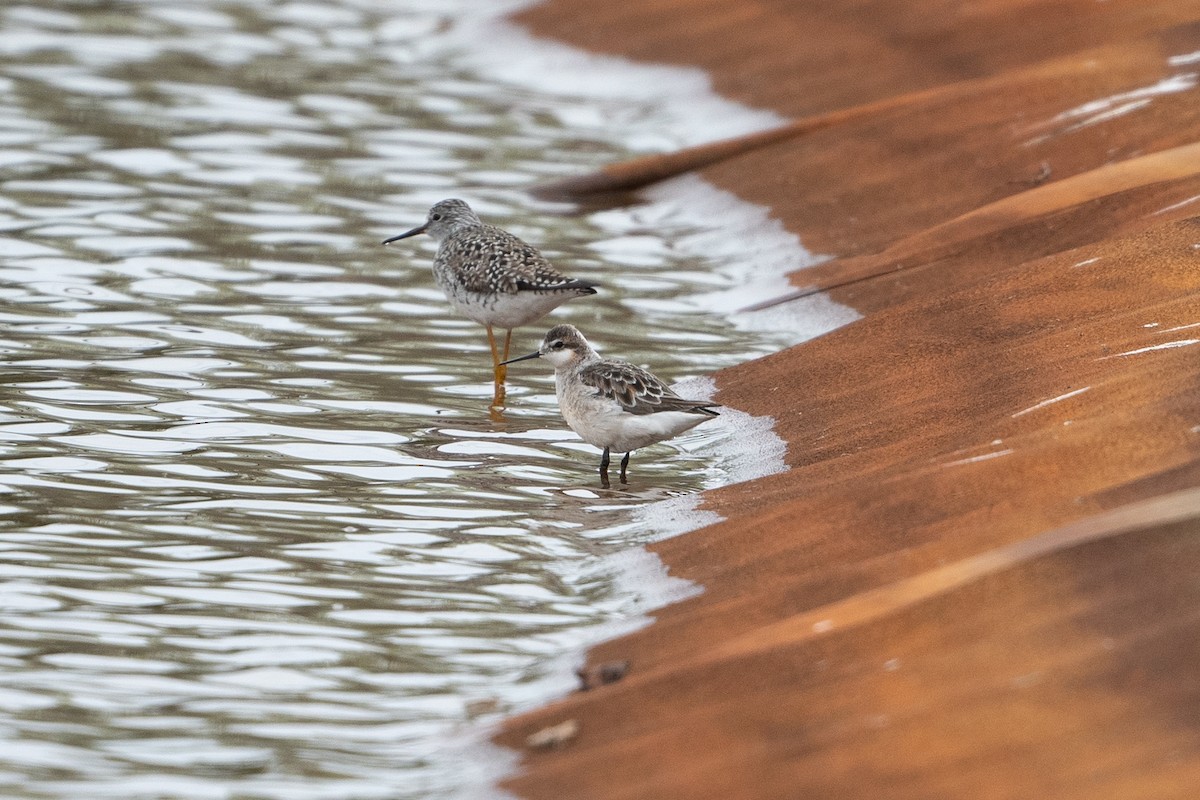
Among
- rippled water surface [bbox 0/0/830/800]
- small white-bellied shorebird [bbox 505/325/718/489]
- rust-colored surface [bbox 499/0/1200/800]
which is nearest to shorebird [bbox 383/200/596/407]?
rippled water surface [bbox 0/0/830/800]

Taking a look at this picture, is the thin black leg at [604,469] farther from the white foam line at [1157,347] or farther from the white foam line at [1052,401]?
the white foam line at [1157,347]

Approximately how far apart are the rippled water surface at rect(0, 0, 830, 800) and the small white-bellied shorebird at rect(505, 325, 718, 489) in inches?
9.9

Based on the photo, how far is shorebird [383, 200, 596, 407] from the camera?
11.3m

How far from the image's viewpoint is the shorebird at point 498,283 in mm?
11281

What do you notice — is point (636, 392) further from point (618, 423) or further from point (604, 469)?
point (604, 469)

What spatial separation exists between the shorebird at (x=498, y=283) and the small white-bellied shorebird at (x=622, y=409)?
110 centimetres

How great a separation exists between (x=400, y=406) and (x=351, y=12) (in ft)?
44.7

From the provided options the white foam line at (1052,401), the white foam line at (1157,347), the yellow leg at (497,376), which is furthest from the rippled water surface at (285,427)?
the white foam line at (1157,347)

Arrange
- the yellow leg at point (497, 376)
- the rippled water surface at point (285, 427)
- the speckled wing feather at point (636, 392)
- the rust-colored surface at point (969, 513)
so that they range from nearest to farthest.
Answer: the rust-colored surface at point (969, 513), the rippled water surface at point (285, 427), the speckled wing feather at point (636, 392), the yellow leg at point (497, 376)

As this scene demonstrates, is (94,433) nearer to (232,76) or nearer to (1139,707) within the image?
(1139,707)

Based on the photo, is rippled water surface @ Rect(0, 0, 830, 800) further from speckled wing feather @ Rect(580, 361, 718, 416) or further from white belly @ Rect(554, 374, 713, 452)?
speckled wing feather @ Rect(580, 361, 718, 416)

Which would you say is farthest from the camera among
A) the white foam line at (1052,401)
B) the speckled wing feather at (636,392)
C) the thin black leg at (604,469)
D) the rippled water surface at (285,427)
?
the thin black leg at (604,469)

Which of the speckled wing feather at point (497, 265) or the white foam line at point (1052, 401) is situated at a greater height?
the speckled wing feather at point (497, 265)

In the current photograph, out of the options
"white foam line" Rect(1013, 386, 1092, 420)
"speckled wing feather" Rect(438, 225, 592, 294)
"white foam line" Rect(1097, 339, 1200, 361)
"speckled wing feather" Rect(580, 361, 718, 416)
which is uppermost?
"speckled wing feather" Rect(438, 225, 592, 294)
